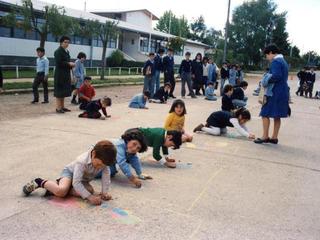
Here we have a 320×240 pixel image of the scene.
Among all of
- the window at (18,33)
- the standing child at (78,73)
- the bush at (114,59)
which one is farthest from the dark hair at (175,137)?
the bush at (114,59)

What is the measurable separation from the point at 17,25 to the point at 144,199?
1915 centimetres

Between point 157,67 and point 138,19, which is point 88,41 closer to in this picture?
point 138,19

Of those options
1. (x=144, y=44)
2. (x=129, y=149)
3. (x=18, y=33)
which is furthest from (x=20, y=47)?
(x=129, y=149)

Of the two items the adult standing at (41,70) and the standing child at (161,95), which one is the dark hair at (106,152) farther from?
the standing child at (161,95)

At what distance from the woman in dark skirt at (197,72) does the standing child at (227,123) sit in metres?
9.18

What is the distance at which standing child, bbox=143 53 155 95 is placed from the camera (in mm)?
15188

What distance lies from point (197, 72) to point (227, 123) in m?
9.57

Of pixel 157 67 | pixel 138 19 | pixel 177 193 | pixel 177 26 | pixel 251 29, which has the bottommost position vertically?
pixel 177 193

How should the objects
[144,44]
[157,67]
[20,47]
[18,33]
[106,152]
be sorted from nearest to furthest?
[106,152], [157,67], [18,33], [20,47], [144,44]

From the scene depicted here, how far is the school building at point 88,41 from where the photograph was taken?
25.5m

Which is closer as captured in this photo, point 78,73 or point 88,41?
point 78,73

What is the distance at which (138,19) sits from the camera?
2010 inches

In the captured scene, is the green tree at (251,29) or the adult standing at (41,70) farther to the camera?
the green tree at (251,29)

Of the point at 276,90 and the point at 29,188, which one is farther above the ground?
the point at 276,90
